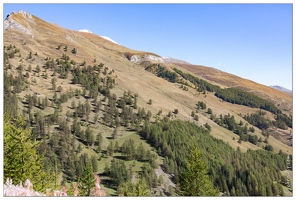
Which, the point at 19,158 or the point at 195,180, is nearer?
the point at 19,158

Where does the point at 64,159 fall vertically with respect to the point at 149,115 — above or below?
below

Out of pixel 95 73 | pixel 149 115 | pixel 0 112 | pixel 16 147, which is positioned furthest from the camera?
pixel 95 73

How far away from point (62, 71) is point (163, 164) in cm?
9121

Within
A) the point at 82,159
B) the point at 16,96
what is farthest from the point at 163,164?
the point at 16,96

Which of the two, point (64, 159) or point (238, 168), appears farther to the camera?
point (238, 168)

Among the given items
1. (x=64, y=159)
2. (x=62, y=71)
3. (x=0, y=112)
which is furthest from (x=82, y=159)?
(x=0, y=112)

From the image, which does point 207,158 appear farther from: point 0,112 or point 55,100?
point 0,112

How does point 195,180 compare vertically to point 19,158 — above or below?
above

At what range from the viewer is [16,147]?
3281 centimetres

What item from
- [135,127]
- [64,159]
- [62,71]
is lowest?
[64,159]

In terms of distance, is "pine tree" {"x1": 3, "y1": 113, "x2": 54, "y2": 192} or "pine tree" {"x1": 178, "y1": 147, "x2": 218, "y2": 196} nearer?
"pine tree" {"x1": 3, "y1": 113, "x2": 54, "y2": 192}

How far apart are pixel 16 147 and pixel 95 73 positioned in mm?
164251

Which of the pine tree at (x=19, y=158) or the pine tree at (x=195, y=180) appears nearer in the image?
the pine tree at (x=19, y=158)

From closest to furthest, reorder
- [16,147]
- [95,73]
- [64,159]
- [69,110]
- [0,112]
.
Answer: [0,112], [16,147], [64,159], [69,110], [95,73]
